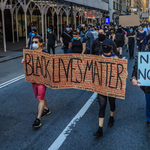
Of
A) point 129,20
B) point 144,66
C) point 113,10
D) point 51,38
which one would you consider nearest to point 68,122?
point 144,66

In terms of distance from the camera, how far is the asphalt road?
12.3ft

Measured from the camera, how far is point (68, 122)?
15.2ft

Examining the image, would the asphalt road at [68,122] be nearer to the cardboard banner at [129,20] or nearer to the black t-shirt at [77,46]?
the black t-shirt at [77,46]

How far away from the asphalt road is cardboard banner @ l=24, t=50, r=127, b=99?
0.72 m

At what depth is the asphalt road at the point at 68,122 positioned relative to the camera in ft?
12.3

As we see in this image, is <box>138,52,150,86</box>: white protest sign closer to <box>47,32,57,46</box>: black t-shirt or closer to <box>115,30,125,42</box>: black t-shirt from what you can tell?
<box>115,30,125,42</box>: black t-shirt

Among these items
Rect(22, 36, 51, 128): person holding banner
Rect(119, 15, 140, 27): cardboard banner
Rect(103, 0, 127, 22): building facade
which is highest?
Rect(103, 0, 127, 22): building facade

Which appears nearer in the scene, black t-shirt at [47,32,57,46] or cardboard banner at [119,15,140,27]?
black t-shirt at [47,32,57,46]

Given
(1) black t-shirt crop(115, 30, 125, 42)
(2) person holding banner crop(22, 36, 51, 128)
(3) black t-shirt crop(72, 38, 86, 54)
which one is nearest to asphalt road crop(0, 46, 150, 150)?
(2) person holding banner crop(22, 36, 51, 128)

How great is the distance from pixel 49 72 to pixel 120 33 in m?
8.41

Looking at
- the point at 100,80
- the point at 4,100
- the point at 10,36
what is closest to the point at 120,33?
the point at 4,100

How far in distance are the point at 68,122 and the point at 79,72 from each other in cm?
101

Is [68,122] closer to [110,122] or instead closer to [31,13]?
[110,122]

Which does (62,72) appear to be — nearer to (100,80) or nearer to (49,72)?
(49,72)
